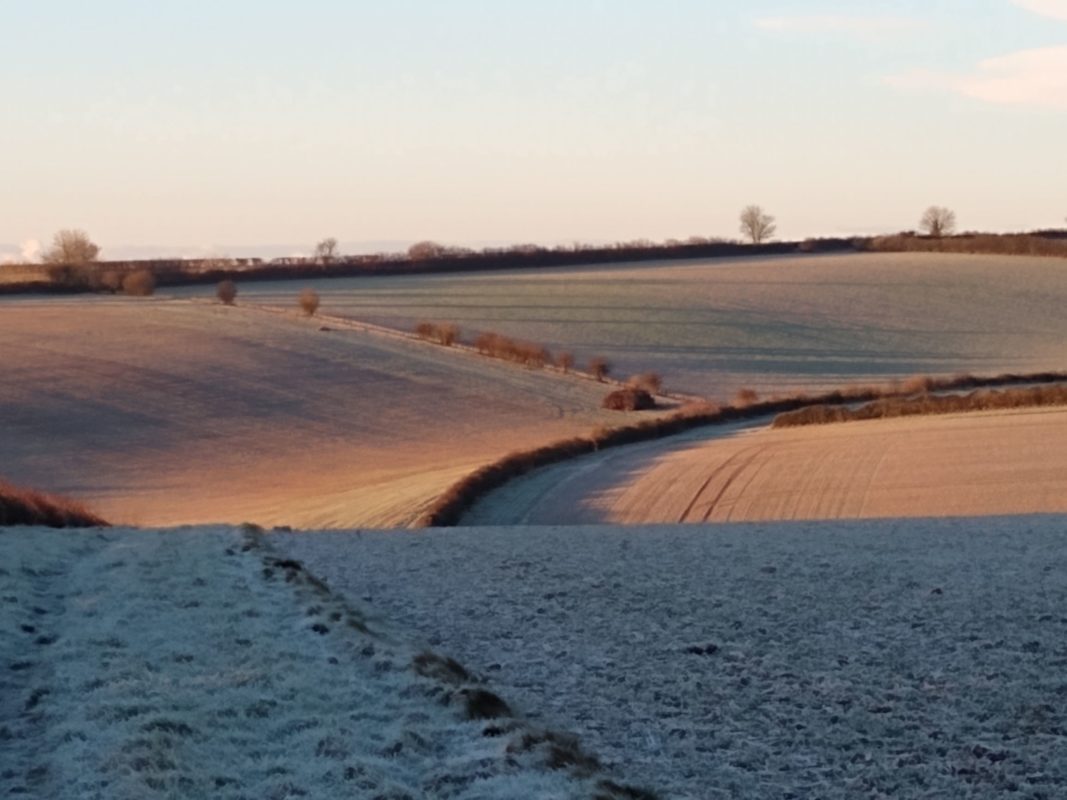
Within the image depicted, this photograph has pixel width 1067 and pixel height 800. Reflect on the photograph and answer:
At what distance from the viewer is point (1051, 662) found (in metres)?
11.7

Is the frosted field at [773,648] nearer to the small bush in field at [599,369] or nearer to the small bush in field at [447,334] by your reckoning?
the small bush in field at [599,369]

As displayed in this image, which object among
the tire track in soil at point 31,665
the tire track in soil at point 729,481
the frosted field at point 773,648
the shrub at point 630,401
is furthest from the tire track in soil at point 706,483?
the tire track in soil at point 31,665

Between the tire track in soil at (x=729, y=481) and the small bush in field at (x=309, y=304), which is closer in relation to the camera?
the tire track in soil at (x=729, y=481)

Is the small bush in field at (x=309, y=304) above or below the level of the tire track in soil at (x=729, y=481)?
above

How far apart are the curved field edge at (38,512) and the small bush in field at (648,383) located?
35.9 meters

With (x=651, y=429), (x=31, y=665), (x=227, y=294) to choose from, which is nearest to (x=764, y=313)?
(x=227, y=294)

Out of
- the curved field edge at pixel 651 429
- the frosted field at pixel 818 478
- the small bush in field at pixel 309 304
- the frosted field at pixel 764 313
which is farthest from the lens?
the small bush in field at pixel 309 304

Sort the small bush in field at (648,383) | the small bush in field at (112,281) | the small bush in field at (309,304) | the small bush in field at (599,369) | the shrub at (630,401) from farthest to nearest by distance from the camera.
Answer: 1. the small bush in field at (112,281)
2. the small bush in field at (309,304)
3. the small bush in field at (599,369)
4. the small bush in field at (648,383)
5. the shrub at (630,401)

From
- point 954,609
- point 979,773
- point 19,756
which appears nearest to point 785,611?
point 954,609

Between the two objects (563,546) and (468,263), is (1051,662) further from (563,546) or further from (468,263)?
(468,263)

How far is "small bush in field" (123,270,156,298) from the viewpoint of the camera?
3568 inches

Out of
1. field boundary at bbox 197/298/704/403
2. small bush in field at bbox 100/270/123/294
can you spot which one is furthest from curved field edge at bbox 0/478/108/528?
small bush in field at bbox 100/270/123/294

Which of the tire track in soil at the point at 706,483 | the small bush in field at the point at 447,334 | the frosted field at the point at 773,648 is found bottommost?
the tire track in soil at the point at 706,483

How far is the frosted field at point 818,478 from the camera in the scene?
104 feet
